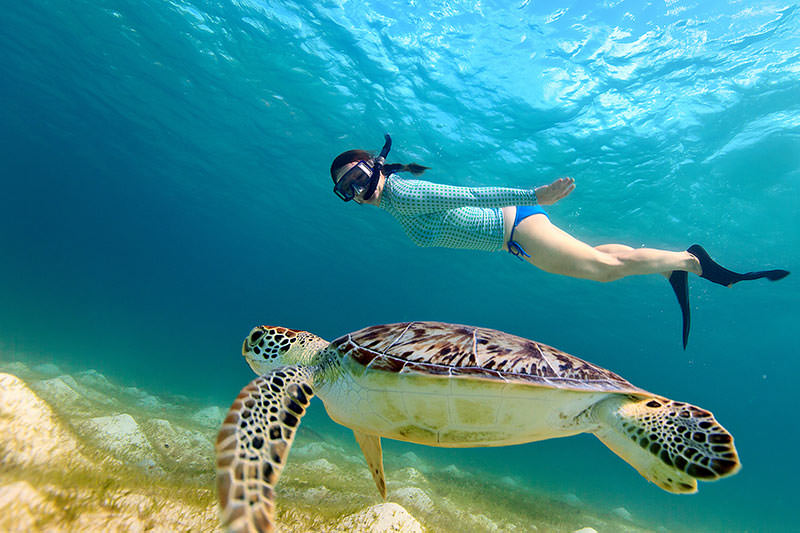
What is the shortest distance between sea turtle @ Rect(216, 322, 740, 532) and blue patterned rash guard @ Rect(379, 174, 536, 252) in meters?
1.78

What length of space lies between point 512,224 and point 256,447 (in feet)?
11.7

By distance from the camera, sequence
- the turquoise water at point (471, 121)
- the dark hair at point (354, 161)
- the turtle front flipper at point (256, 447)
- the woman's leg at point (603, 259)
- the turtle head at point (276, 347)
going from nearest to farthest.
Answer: the turtle front flipper at point (256, 447) → the turtle head at point (276, 347) → the woman's leg at point (603, 259) → the dark hair at point (354, 161) → the turquoise water at point (471, 121)

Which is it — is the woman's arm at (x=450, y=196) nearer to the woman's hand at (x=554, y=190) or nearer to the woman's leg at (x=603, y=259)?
the woman's hand at (x=554, y=190)

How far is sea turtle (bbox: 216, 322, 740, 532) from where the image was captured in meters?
1.49

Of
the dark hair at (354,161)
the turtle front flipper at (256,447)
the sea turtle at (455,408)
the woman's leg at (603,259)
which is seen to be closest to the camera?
the turtle front flipper at (256,447)

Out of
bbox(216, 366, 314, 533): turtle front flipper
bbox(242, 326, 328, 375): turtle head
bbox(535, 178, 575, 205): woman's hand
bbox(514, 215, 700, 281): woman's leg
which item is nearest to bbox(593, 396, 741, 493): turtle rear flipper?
bbox(216, 366, 314, 533): turtle front flipper

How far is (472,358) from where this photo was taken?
6.53ft

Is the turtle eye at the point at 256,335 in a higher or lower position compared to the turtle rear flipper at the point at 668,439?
lower

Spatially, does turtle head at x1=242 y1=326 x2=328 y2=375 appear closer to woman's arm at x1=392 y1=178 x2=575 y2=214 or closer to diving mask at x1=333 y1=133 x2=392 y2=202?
diving mask at x1=333 y1=133 x2=392 y2=202

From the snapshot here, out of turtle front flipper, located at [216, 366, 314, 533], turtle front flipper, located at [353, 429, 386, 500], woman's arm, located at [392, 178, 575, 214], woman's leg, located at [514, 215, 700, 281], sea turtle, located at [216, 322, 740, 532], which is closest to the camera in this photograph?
turtle front flipper, located at [216, 366, 314, 533]

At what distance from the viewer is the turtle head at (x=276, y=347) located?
2.66 meters

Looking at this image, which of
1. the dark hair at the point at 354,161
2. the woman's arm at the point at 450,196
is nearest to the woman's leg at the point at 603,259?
the woman's arm at the point at 450,196

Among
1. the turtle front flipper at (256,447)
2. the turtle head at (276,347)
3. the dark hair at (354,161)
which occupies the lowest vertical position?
the turtle front flipper at (256,447)

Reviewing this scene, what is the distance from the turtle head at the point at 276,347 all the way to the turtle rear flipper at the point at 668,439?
2.05 m
